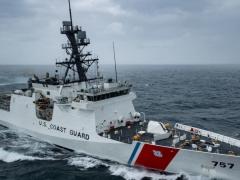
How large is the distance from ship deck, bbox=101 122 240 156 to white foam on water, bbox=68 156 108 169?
179cm

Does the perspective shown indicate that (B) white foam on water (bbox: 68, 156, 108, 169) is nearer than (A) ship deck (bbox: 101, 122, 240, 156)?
No

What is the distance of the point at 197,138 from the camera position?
661 inches

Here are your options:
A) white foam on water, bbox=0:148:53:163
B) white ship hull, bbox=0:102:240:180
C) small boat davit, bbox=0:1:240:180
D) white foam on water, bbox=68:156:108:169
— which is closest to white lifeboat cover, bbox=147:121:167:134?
small boat davit, bbox=0:1:240:180

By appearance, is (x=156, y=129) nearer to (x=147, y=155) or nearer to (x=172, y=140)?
(x=172, y=140)

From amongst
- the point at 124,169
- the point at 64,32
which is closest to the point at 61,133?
the point at 124,169

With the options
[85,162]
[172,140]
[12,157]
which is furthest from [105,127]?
[12,157]

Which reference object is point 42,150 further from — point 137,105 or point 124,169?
point 137,105

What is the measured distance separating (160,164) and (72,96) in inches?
312

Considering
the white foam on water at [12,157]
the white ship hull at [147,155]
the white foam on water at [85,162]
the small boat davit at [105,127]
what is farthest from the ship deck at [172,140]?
the white foam on water at [12,157]

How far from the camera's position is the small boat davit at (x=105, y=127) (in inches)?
598

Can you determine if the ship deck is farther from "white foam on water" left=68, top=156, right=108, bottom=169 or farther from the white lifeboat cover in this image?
"white foam on water" left=68, top=156, right=108, bottom=169

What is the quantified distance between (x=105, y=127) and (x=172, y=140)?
14.8 ft

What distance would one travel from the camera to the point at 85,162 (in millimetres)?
18000

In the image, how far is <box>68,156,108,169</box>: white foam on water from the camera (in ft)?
57.5
